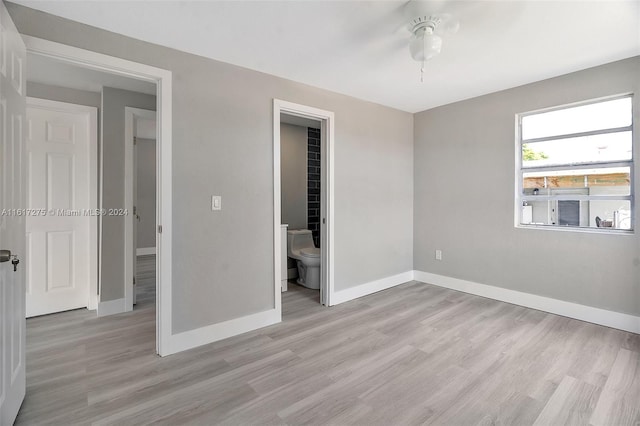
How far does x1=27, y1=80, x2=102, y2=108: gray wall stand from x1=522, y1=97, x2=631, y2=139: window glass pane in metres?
4.77

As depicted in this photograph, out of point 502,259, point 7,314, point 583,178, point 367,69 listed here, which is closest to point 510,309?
point 502,259

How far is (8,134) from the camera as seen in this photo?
156 centimetres

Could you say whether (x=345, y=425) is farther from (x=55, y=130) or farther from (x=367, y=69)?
(x=55, y=130)

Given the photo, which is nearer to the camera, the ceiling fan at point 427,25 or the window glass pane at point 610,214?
the ceiling fan at point 427,25

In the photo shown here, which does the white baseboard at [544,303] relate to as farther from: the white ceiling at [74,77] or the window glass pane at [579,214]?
the white ceiling at [74,77]

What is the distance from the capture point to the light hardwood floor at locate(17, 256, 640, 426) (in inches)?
68.8

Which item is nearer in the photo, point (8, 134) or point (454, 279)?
point (8, 134)

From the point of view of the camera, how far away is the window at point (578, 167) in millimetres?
2830

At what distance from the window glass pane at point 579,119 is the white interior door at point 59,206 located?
483cm

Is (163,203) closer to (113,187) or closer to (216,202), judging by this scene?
(216,202)

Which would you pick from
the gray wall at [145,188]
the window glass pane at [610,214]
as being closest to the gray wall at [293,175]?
the window glass pane at [610,214]

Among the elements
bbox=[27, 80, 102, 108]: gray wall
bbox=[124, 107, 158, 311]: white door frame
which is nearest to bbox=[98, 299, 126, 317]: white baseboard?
bbox=[124, 107, 158, 311]: white door frame

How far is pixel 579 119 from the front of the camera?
3080 mm

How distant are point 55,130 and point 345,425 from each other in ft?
12.8
